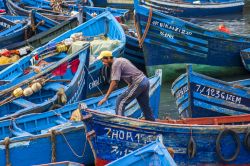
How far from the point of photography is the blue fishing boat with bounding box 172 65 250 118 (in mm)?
10852

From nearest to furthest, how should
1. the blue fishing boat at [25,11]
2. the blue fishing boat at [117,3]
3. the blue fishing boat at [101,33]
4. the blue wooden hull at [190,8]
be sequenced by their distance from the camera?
A: the blue fishing boat at [101,33], the blue fishing boat at [25,11], the blue wooden hull at [190,8], the blue fishing boat at [117,3]

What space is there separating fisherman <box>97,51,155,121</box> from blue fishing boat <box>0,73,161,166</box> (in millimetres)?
824

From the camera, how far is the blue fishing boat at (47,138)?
30.8ft

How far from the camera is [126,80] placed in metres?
9.38

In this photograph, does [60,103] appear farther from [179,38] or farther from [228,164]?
[179,38]

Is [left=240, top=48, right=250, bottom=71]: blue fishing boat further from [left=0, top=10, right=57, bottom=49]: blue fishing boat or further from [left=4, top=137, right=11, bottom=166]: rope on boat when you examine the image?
[left=4, top=137, right=11, bottom=166]: rope on boat

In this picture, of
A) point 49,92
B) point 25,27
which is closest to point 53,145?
point 49,92

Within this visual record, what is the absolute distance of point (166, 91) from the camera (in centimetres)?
1609

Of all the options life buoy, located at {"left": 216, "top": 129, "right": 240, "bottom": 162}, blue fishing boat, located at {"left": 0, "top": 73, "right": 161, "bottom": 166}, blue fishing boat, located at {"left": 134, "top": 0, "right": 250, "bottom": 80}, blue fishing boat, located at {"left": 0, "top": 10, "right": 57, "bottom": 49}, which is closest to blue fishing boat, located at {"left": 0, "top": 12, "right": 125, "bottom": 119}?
blue fishing boat, located at {"left": 0, "top": 73, "right": 161, "bottom": 166}

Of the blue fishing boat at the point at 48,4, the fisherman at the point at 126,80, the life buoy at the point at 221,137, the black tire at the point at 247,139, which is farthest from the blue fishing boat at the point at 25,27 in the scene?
the black tire at the point at 247,139

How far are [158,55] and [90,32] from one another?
2.53 meters

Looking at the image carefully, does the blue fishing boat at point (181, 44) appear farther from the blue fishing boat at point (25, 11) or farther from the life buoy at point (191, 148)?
the life buoy at point (191, 148)

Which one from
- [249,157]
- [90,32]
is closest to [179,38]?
[90,32]

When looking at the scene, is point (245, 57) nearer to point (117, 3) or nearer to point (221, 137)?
point (221, 137)
